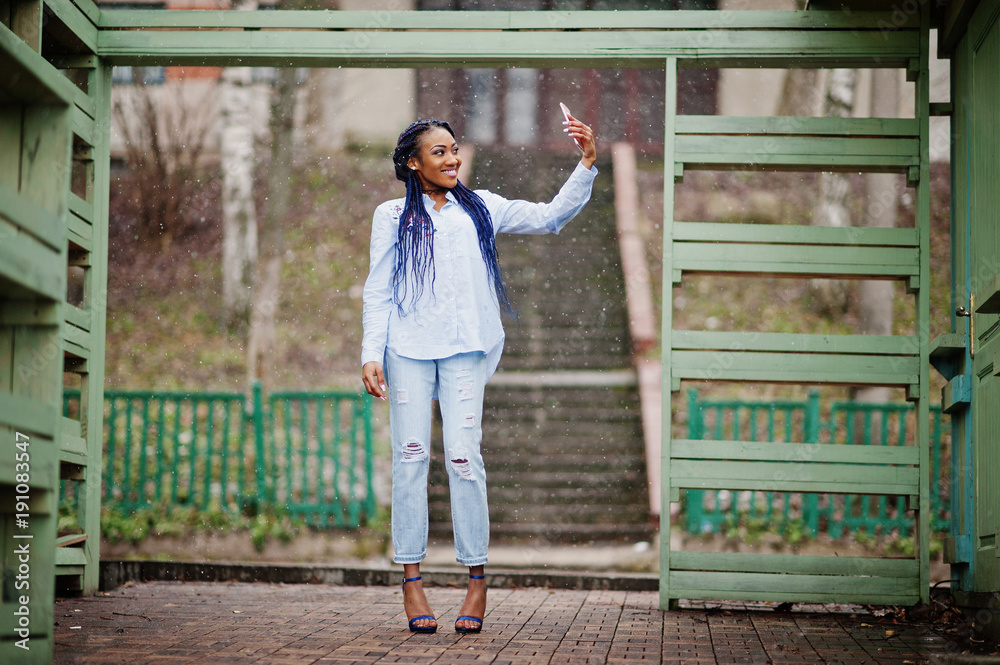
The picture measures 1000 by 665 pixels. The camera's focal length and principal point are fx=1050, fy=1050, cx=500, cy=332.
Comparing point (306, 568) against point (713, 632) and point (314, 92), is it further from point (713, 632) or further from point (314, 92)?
point (314, 92)

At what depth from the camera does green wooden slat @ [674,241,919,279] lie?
16.1 feet

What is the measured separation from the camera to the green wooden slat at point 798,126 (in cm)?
493

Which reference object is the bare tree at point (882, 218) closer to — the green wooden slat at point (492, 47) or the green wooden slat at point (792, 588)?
the green wooden slat at point (492, 47)

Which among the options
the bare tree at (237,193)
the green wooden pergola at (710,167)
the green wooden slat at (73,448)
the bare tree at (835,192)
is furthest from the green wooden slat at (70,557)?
the bare tree at (237,193)

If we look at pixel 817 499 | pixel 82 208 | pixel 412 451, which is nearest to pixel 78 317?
pixel 82 208

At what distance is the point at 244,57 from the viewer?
5.21 metres

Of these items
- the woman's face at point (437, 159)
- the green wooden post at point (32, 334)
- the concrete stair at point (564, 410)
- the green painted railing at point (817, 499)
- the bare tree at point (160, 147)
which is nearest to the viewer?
the green wooden post at point (32, 334)

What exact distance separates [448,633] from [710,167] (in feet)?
8.39

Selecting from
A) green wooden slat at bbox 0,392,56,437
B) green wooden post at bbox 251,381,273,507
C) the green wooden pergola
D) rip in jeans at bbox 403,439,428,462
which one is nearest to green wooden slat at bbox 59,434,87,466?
the green wooden pergola

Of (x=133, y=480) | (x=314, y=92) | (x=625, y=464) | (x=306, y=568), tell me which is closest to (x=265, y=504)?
(x=133, y=480)

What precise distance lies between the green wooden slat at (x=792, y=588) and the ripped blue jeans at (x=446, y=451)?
4.12 ft

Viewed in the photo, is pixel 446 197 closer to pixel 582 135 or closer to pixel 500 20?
pixel 582 135

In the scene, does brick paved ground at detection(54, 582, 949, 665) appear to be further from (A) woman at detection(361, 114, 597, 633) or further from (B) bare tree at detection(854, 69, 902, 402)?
(B) bare tree at detection(854, 69, 902, 402)

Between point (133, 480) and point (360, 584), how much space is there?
9.39 ft
